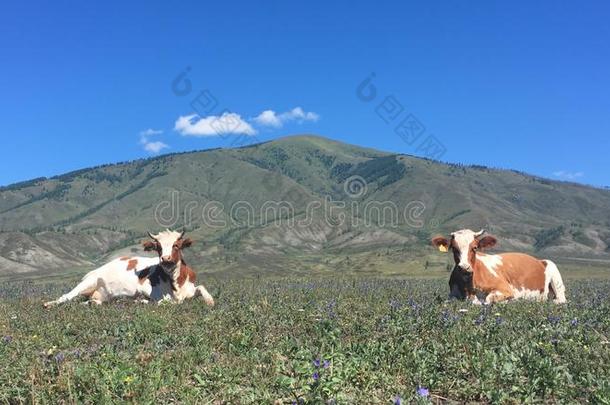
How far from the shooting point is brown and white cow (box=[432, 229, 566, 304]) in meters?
14.1

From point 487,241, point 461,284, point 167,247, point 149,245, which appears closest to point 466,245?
point 461,284

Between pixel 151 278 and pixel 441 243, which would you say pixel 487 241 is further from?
pixel 151 278

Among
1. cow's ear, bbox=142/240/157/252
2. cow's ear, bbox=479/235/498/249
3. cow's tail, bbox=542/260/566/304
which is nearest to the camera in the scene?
cow's ear, bbox=479/235/498/249


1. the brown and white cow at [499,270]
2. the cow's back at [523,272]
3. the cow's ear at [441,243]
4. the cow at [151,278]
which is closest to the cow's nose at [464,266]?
the brown and white cow at [499,270]

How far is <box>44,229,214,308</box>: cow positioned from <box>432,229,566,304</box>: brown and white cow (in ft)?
22.7

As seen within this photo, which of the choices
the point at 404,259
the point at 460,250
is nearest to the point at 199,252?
the point at 404,259

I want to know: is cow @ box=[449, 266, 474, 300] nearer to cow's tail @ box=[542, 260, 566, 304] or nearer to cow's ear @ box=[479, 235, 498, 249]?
cow's ear @ box=[479, 235, 498, 249]

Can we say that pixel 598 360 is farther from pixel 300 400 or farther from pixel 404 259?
pixel 404 259

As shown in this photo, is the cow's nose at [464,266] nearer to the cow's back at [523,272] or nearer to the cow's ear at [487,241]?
the cow's ear at [487,241]

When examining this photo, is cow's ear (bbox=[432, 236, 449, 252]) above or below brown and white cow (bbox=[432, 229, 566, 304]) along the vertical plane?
above

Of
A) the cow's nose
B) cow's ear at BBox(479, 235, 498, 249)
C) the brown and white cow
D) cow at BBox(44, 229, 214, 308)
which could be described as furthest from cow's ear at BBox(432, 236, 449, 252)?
cow at BBox(44, 229, 214, 308)

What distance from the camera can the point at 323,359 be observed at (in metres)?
5.88

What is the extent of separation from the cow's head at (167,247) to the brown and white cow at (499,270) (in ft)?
23.9

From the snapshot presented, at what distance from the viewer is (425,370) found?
5.92 meters
